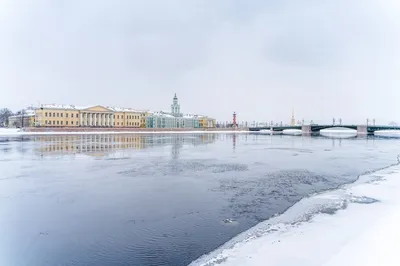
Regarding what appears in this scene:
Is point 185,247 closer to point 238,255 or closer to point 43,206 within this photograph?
point 238,255

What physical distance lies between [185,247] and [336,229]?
3377 millimetres

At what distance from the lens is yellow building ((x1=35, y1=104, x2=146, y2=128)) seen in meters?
89.0

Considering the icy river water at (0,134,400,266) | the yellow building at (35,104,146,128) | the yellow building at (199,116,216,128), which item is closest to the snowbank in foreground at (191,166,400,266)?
the icy river water at (0,134,400,266)

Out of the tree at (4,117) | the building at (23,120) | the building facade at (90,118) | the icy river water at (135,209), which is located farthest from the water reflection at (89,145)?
the tree at (4,117)

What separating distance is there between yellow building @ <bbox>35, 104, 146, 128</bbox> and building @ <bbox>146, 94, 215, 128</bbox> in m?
11.6

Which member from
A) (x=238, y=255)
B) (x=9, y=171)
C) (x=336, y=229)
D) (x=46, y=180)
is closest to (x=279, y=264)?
(x=238, y=255)

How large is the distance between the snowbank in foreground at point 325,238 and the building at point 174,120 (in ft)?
368

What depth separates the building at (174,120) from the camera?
119m

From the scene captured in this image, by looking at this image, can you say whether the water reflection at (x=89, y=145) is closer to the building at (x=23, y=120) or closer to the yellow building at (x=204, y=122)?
the building at (x=23, y=120)

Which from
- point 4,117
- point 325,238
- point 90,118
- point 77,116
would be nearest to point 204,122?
point 90,118

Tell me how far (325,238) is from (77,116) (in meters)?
99.2

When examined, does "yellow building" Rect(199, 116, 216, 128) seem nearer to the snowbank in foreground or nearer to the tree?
the tree

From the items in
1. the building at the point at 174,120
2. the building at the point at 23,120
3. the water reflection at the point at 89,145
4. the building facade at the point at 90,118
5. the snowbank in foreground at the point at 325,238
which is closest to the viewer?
the snowbank in foreground at the point at 325,238

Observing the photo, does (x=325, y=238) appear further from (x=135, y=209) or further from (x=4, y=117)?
(x=4, y=117)
